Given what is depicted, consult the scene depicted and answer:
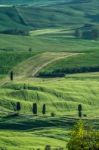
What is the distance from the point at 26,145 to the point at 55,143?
747cm

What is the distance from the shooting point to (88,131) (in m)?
87.2

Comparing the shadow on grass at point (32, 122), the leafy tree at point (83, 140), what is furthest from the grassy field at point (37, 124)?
the leafy tree at point (83, 140)

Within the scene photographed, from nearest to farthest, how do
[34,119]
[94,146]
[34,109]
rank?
1. [94,146]
2. [34,119]
3. [34,109]

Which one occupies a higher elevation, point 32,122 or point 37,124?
point 32,122

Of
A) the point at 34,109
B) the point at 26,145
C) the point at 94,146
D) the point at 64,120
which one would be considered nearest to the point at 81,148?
the point at 94,146

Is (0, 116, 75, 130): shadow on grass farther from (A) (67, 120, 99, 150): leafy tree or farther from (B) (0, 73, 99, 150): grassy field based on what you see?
(A) (67, 120, 99, 150): leafy tree

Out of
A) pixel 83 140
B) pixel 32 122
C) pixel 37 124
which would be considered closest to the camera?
pixel 83 140

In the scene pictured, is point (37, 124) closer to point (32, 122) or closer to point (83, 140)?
point (32, 122)

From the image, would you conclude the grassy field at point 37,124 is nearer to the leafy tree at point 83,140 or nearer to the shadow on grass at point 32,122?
the shadow on grass at point 32,122

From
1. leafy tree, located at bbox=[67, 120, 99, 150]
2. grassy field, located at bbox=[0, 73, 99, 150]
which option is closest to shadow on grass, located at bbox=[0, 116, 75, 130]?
grassy field, located at bbox=[0, 73, 99, 150]

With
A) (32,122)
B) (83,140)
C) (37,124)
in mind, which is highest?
(83,140)

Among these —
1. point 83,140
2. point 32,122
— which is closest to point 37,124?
point 32,122

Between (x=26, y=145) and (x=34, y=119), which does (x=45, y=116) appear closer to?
(x=34, y=119)

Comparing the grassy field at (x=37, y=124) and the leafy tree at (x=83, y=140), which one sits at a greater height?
the leafy tree at (x=83, y=140)
